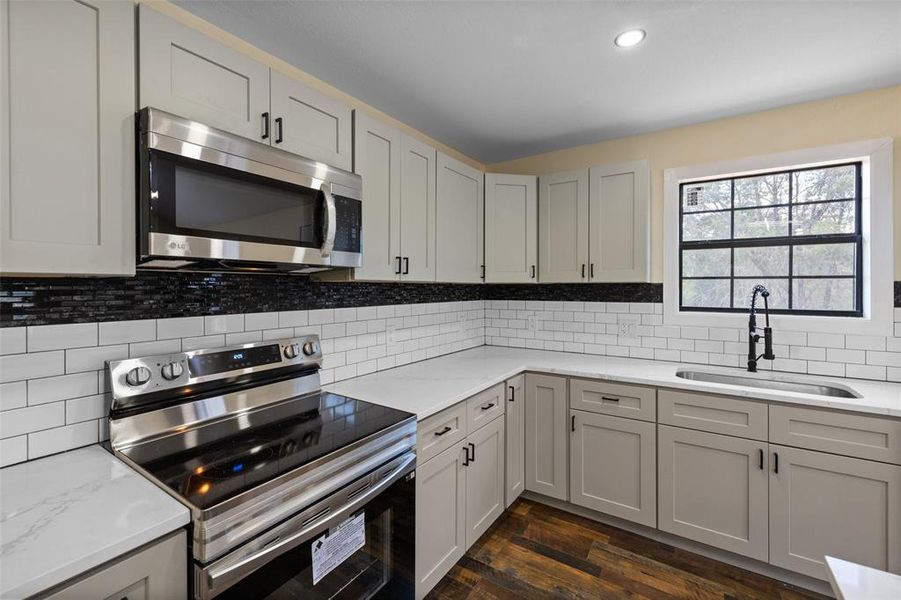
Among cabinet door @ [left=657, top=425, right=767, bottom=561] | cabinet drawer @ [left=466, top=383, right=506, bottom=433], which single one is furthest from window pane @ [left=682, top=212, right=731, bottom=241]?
cabinet drawer @ [left=466, top=383, right=506, bottom=433]

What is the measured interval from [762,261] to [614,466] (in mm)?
1567

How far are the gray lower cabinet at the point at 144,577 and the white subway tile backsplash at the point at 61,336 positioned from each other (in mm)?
744

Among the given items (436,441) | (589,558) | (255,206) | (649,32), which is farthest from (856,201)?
(255,206)

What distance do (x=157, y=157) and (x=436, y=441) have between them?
143 cm

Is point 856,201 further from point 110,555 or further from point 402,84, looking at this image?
point 110,555

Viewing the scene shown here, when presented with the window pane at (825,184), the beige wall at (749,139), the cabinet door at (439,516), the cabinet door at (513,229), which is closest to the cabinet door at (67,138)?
the cabinet door at (439,516)

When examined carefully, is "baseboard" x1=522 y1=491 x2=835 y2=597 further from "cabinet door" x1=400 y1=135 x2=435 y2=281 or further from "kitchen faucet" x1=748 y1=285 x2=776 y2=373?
"cabinet door" x1=400 y1=135 x2=435 y2=281

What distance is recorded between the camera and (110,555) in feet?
2.65

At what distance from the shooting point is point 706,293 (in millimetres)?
2654

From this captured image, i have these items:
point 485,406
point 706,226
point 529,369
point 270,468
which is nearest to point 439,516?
point 485,406

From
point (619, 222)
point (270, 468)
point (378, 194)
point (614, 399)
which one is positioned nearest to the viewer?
point (270, 468)

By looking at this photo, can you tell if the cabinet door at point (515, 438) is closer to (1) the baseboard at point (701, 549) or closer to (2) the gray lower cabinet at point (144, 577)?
(1) the baseboard at point (701, 549)

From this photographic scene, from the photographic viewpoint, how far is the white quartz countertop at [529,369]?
1789 millimetres

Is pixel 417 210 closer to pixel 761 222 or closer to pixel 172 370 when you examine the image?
pixel 172 370
